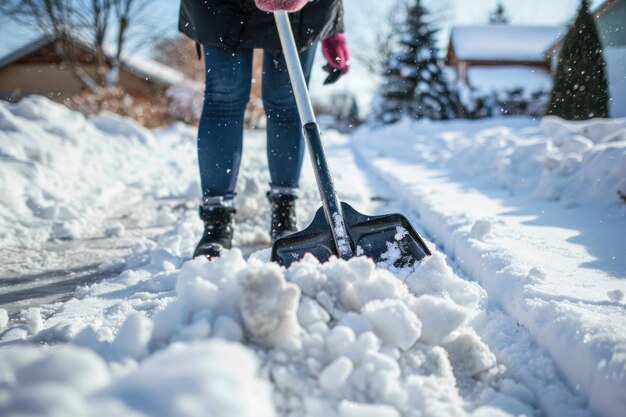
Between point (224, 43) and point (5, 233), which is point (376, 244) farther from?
point (5, 233)

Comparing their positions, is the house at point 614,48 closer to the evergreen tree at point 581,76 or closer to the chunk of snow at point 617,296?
the evergreen tree at point 581,76

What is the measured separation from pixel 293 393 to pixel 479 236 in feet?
4.12

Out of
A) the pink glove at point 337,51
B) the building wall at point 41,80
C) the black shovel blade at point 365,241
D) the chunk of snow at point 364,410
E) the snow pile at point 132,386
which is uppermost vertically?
the building wall at point 41,80

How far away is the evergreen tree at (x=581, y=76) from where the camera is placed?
30.3ft

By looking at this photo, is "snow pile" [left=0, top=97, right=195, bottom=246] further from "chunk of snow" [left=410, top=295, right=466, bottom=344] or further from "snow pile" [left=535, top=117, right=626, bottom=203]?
"snow pile" [left=535, top=117, right=626, bottom=203]

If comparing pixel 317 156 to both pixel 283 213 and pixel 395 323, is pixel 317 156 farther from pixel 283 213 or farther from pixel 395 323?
pixel 395 323

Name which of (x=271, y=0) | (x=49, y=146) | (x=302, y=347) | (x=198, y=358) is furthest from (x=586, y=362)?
(x=49, y=146)

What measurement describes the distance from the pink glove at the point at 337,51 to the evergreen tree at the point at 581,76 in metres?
8.59

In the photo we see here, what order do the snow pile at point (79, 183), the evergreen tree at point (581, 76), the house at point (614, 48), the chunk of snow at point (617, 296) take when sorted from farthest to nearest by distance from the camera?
the evergreen tree at point (581, 76)
the house at point (614, 48)
the snow pile at point (79, 183)
the chunk of snow at point (617, 296)

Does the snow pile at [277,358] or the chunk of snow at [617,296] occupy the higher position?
the snow pile at [277,358]

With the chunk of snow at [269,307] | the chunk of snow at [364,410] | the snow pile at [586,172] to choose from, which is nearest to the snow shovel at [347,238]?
the chunk of snow at [269,307]

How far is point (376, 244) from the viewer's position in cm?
135

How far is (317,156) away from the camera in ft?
4.92

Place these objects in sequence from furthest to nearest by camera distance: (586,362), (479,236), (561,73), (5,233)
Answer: (561,73), (5,233), (479,236), (586,362)
